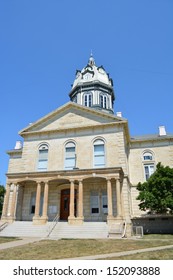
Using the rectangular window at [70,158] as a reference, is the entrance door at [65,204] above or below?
below

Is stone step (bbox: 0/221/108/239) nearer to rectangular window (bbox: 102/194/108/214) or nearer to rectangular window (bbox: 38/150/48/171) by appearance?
rectangular window (bbox: 102/194/108/214)

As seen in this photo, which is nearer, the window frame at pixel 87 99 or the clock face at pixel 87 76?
the window frame at pixel 87 99

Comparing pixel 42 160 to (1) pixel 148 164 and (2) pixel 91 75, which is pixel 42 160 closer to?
(1) pixel 148 164

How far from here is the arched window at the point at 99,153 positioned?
24.3 metres

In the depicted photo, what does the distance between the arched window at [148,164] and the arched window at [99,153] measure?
6924 millimetres

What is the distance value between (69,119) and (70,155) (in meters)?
4.64

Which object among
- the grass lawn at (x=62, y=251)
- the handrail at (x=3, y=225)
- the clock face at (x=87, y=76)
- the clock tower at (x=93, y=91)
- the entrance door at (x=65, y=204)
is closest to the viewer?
the grass lawn at (x=62, y=251)

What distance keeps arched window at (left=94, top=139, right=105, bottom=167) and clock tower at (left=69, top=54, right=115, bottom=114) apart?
41.2 ft

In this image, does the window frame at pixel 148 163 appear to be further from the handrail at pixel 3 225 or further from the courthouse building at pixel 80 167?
the handrail at pixel 3 225

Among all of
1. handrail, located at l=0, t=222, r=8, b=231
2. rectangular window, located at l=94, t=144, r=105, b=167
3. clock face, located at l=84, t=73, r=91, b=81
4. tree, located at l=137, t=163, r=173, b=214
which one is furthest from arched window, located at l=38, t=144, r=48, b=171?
clock face, located at l=84, t=73, r=91, b=81

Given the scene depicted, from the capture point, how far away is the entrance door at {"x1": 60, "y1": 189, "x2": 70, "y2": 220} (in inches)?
933

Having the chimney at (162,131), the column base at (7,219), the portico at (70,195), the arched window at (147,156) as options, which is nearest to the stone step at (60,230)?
the column base at (7,219)

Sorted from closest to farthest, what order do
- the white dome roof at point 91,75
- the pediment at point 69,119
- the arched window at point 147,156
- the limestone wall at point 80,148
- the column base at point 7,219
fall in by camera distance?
the column base at point 7,219, the limestone wall at point 80,148, the pediment at point 69,119, the arched window at point 147,156, the white dome roof at point 91,75

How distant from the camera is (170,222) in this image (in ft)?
77.7
